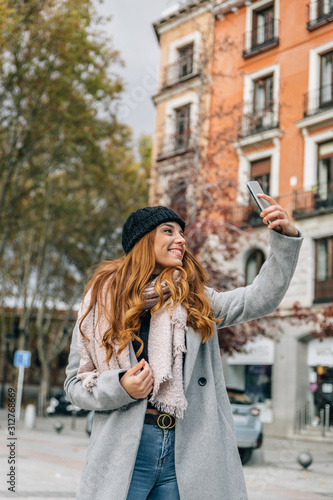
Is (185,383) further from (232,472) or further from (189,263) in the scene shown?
(189,263)

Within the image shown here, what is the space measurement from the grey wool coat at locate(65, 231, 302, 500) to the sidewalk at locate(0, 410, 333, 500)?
440cm

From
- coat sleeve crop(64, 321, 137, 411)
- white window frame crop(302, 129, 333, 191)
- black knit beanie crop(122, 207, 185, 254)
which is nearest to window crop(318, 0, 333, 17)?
white window frame crop(302, 129, 333, 191)

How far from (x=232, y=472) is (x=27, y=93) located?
15641 mm

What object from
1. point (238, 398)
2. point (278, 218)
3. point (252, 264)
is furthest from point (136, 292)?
point (252, 264)

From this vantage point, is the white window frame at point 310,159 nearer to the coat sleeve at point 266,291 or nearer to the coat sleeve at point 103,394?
the coat sleeve at point 266,291

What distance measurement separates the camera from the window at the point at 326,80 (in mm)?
17594

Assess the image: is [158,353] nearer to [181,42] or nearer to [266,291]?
[266,291]

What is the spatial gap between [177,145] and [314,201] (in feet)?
21.1

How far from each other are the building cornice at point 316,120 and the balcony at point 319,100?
0.55ft

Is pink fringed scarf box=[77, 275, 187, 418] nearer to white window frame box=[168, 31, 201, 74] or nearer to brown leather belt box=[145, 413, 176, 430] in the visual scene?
brown leather belt box=[145, 413, 176, 430]

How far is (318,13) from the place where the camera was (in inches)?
608

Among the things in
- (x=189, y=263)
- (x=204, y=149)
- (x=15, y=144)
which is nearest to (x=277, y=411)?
(x=204, y=149)

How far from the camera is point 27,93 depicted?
643 inches

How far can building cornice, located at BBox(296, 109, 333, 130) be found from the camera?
1747cm
